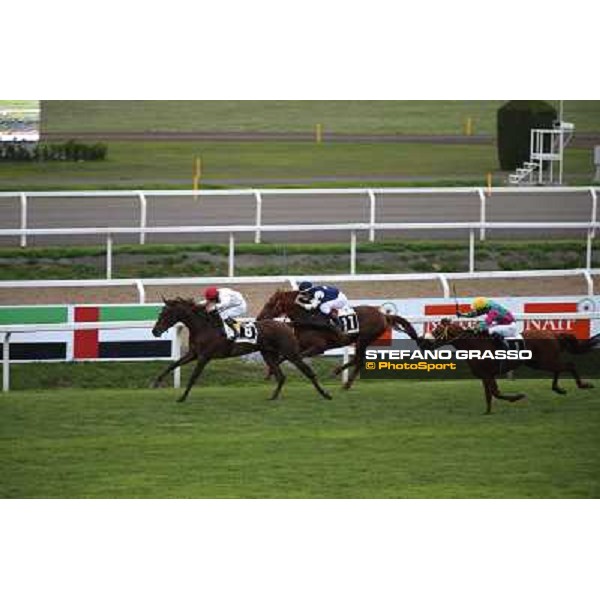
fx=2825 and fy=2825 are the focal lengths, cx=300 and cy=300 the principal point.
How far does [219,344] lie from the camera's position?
1800cm

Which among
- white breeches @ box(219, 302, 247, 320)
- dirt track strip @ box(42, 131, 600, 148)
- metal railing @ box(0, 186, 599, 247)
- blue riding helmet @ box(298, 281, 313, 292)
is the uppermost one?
dirt track strip @ box(42, 131, 600, 148)

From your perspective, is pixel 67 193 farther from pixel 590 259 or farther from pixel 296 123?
pixel 590 259

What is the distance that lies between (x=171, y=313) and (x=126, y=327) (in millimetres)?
322

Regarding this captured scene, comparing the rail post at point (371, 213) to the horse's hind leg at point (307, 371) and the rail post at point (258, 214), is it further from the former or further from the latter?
the horse's hind leg at point (307, 371)

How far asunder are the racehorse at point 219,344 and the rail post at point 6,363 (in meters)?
0.95

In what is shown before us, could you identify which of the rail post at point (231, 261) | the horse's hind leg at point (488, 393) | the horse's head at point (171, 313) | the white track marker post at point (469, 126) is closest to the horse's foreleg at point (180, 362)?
the horse's head at point (171, 313)

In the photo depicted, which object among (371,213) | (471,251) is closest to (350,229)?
(371,213)

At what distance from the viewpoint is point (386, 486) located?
1664 centimetres

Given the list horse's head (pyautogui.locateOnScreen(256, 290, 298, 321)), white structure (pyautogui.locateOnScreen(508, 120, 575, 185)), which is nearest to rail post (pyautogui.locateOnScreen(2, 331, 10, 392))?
horse's head (pyautogui.locateOnScreen(256, 290, 298, 321))

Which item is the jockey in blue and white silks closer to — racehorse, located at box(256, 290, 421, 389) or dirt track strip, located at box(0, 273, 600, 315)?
racehorse, located at box(256, 290, 421, 389)

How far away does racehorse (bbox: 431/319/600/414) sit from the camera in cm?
1775

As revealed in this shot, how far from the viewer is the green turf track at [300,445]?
1658 centimetres

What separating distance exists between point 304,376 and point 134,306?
125 cm

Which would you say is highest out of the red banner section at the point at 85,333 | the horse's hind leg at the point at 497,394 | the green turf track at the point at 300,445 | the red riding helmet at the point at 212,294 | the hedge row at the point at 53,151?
the hedge row at the point at 53,151
